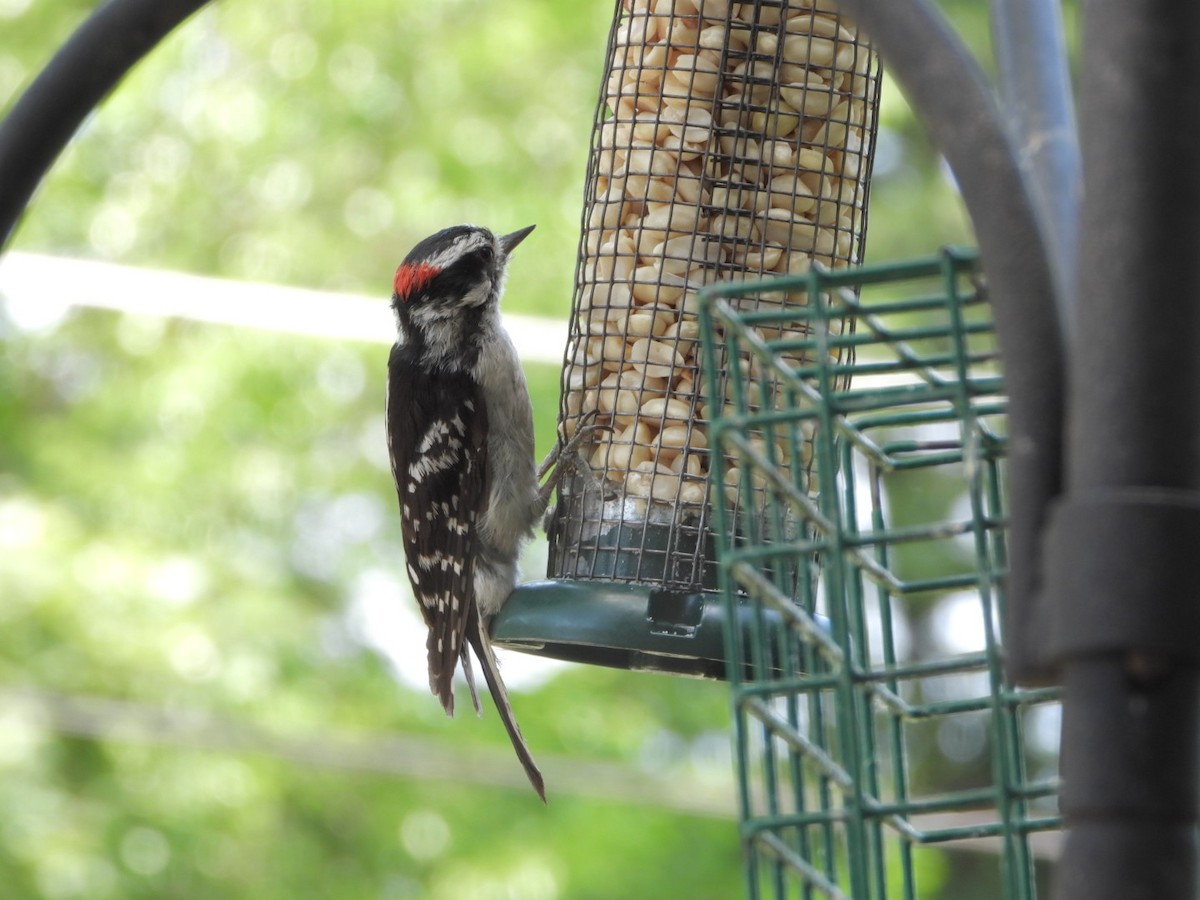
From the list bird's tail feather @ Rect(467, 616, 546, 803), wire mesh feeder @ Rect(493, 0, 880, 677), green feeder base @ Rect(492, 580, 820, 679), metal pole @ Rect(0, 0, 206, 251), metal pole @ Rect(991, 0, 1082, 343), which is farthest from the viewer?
bird's tail feather @ Rect(467, 616, 546, 803)

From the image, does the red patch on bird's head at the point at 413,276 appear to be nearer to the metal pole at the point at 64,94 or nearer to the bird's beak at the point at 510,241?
the bird's beak at the point at 510,241

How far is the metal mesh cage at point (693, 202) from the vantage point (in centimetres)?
278

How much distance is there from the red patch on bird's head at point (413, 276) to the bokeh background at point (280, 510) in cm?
317

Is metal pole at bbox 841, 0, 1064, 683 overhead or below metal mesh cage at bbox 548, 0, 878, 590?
below

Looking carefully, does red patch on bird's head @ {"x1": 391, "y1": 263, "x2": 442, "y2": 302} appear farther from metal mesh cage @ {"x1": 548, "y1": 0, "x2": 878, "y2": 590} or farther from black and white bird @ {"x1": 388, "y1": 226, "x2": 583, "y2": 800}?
metal mesh cage @ {"x1": 548, "y1": 0, "x2": 878, "y2": 590}

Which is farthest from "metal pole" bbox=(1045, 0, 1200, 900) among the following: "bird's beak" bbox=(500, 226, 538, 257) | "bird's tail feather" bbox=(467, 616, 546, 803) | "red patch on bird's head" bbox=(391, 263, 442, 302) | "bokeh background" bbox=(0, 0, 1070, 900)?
"bokeh background" bbox=(0, 0, 1070, 900)

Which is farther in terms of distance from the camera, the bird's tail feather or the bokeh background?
the bokeh background

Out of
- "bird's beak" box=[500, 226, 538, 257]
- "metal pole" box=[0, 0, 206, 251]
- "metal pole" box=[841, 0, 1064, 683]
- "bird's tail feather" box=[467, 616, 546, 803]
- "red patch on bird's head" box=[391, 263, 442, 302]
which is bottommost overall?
"bird's tail feather" box=[467, 616, 546, 803]

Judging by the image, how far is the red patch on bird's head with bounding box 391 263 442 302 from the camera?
12.3 feet

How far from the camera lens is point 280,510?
24.4ft

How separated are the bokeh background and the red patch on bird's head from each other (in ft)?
10.4

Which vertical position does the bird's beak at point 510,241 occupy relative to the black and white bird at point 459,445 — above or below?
above

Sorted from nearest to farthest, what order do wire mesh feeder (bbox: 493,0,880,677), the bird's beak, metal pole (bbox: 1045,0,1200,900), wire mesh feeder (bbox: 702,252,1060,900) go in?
metal pole (bbox: 1045,0,1200,900) < wire mesh feeder (bbox: 702,252,1060,900) < wire mesh feeder (bbox: 493,0,880,677) < the bird's beak

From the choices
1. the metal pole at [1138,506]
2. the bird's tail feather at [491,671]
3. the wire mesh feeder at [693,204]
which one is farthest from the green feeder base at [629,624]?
the metal pole at [1138,506]
